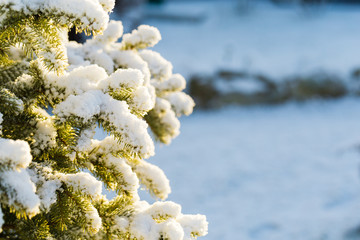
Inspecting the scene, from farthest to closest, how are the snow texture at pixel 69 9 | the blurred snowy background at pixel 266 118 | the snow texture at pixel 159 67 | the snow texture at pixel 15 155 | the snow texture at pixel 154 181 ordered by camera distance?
the blurred snowy background at pixel 266 118 < the snow texture at pixel 159 67 < the snow texture at pixel 154 181 < the snow texture at pixel 69 9 < the snow texture at pixel 15 155

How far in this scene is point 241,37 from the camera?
1159 cm

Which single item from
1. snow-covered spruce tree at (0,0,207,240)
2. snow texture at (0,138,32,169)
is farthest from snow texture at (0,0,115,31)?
snow texture at (0,138,32,169)

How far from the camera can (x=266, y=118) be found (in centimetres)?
841

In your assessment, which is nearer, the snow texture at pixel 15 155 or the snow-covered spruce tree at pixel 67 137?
the snow texture at pixel 15 155

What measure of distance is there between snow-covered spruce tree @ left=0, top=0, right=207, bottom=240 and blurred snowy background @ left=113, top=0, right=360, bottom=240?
338 centimetres

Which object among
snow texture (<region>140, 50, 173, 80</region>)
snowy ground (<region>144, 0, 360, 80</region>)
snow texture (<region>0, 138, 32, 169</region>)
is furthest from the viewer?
snowy ground (<region>144, 0, 360, 80</region>)

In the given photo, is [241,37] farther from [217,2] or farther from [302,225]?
[302,225]

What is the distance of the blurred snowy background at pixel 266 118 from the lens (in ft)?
17.5

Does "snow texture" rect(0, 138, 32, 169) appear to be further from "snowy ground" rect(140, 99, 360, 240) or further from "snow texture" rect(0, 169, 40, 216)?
"snowy ground" rect(140, 99, 360, 240)

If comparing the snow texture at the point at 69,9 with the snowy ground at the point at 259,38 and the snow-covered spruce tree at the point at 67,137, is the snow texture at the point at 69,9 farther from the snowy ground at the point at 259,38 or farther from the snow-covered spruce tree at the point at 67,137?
the snowy ground at the point at 259,38

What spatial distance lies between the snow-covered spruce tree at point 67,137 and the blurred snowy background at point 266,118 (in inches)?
133

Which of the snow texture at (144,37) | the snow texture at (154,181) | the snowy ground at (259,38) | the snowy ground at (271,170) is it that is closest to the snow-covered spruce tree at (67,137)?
the snow texture at (154,181)

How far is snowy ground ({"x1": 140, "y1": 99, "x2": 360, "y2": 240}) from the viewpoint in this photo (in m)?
5.02

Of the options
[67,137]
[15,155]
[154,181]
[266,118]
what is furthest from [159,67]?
[266,118]
